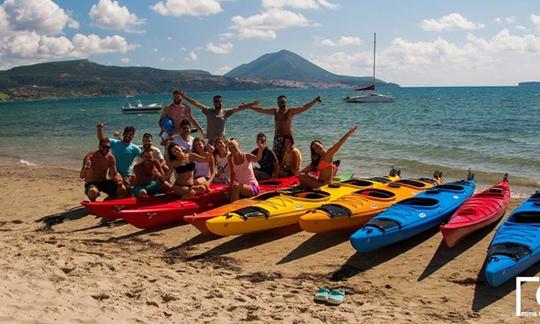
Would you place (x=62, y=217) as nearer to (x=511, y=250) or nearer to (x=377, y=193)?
(x=377, y=193)

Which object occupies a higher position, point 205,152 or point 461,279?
point 205,152

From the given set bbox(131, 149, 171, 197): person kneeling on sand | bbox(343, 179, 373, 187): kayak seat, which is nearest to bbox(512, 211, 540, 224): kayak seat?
bbox(343, 179, 373, 187): kayak seat

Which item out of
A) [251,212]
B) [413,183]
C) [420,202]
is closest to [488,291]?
[420,202]

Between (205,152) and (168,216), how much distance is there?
1.27m

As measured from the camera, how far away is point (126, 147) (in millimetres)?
8430

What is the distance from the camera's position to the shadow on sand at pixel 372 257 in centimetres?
549

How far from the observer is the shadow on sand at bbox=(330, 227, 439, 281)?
549cm

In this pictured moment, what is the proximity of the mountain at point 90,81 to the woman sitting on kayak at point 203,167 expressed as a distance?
373 ft

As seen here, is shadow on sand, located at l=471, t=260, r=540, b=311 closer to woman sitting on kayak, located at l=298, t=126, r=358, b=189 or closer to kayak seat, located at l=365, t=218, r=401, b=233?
kayak seat, located at l=365, t=218, r=401, b=233

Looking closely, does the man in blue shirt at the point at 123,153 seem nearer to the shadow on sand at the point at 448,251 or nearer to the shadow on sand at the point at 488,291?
the shadow on sand at the point at 448,251

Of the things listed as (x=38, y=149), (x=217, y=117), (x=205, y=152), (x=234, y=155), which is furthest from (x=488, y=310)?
(x=38, y=149)

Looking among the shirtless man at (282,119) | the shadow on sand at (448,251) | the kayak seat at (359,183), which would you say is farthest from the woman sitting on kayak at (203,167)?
the shadow on sand at (448,251)

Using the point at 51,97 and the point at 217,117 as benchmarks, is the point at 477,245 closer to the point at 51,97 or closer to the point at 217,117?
the point at 217,117

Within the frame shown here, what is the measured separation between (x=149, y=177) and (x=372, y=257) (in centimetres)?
396
